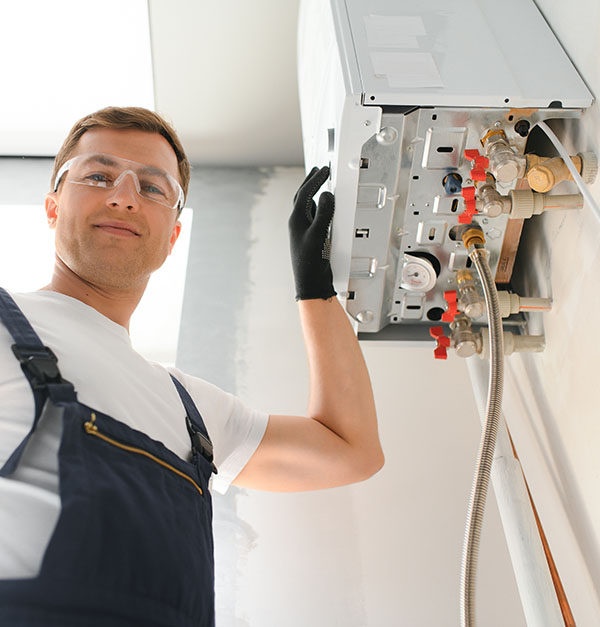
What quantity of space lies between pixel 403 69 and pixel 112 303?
672 mm

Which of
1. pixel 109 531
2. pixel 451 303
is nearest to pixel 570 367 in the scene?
pixel 451 303

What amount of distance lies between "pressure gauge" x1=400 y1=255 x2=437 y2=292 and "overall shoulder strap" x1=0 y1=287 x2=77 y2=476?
643 mm

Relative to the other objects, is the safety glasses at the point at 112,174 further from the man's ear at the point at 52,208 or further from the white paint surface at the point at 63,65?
the white paint surface at the point at 63,65

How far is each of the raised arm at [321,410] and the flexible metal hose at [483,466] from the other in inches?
12.5

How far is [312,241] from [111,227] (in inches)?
14.8

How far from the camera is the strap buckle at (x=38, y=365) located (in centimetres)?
88

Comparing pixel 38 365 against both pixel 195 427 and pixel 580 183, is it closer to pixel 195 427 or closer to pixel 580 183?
pixel 195 427

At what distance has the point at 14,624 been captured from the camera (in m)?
0.71

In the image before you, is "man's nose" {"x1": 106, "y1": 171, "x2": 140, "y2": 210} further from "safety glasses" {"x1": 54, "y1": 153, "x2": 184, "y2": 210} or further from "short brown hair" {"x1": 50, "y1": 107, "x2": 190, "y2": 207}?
"short brown hair" {"x1": 50, "y1": 107, "x2": 190, "y2": 207}

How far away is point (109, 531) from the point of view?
0.83 meters

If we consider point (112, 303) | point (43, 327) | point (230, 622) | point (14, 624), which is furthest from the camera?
point (230, 622)

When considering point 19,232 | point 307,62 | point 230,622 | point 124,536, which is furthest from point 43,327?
point 19,232

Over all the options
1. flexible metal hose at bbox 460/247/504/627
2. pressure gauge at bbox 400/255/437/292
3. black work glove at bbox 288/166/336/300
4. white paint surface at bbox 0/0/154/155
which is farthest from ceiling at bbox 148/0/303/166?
flexible metal hose at bbox 460/247/504/627

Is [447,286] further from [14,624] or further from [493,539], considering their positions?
[14,624]
